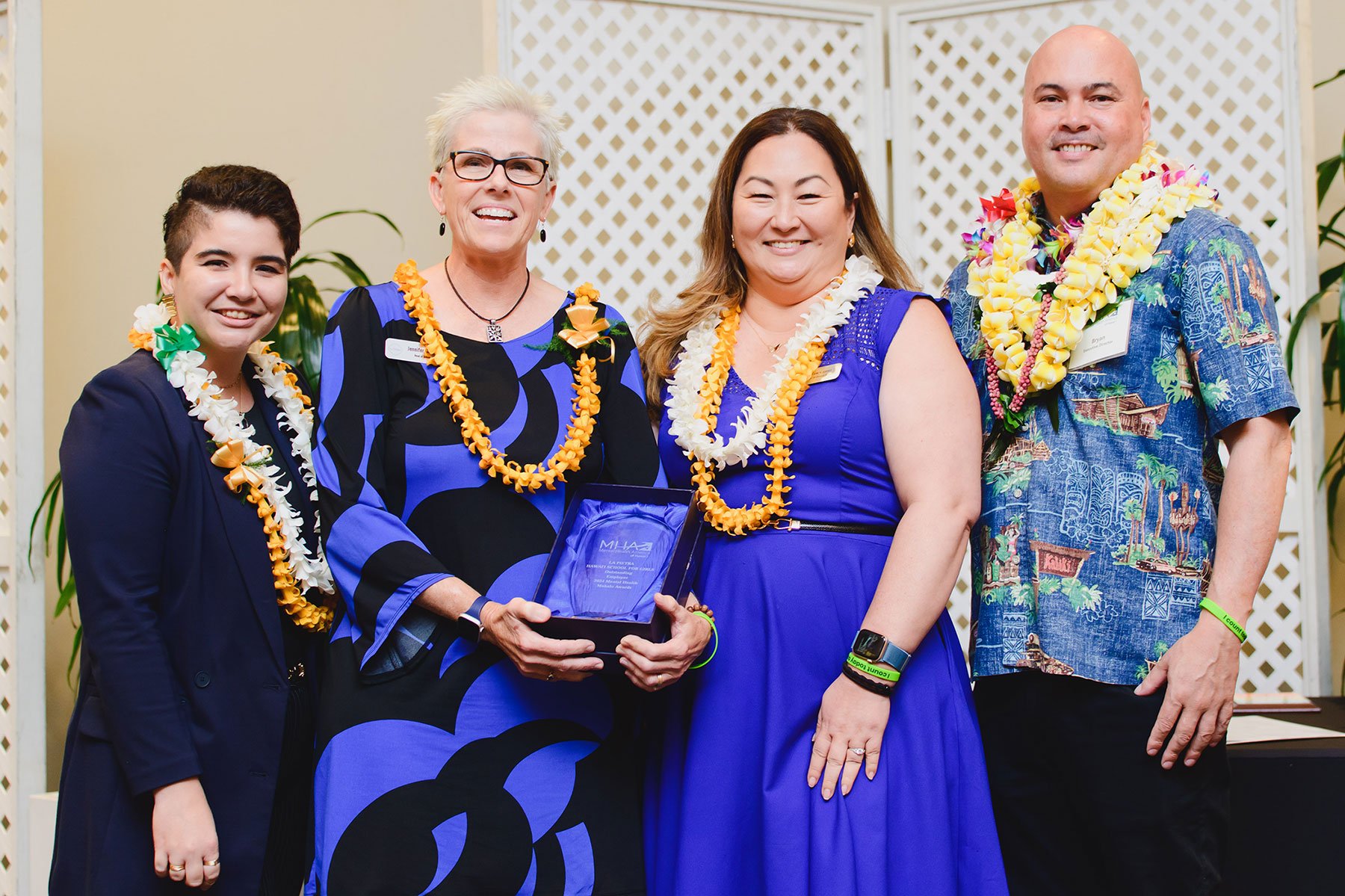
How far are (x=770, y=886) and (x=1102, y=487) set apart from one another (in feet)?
2.65

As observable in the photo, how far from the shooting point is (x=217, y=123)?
4.04 m

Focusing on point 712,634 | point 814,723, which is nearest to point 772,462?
point 712,634

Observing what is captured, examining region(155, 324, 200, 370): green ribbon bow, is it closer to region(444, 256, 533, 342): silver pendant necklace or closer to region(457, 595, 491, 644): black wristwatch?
region(444, 256, 533, 342): silver pendant necklace

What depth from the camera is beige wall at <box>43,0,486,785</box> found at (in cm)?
388

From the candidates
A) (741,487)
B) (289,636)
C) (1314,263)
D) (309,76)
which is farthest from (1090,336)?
(309,76)

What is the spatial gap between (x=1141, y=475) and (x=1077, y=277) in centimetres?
34

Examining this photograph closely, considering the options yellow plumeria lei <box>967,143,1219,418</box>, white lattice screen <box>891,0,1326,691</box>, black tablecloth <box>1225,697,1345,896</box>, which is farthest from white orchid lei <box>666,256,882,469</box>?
white lattice screen <box>891,0,1326,691</box>

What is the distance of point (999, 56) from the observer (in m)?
3.79

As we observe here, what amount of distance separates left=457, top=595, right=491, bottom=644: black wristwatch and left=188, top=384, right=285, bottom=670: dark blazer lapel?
30 cm

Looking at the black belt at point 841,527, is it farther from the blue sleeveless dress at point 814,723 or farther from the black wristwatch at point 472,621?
the black wristwatch at point 472,621

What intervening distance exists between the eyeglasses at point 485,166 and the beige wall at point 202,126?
232 centimetres

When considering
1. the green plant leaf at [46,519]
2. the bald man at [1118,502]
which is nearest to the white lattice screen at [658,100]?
the green plant leaf at [46,519]

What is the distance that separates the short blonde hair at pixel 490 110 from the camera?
76.2 inches

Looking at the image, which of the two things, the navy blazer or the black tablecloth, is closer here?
the navy blazer
